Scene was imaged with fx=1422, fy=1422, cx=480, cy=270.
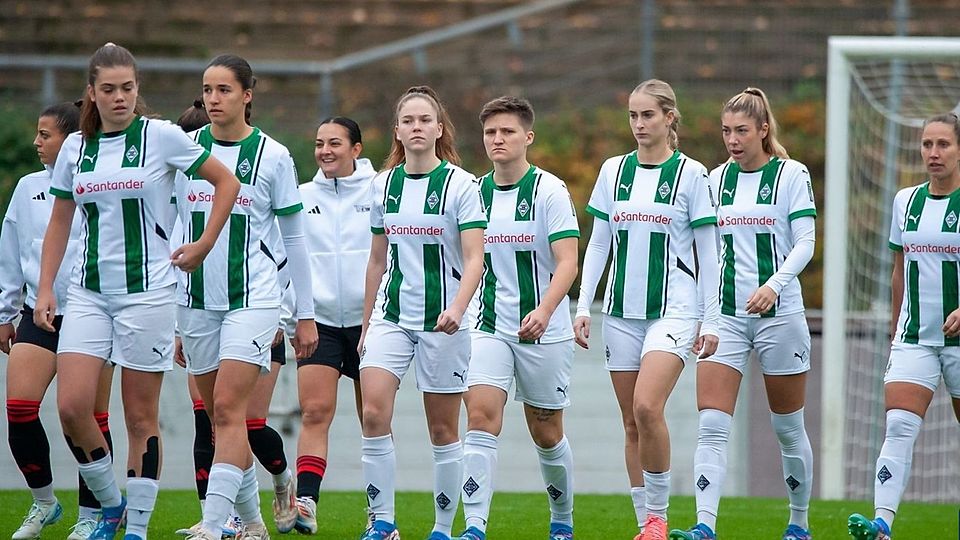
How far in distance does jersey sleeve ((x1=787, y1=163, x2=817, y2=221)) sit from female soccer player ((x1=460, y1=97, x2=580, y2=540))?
1.23 metres

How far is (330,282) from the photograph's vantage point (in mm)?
8547

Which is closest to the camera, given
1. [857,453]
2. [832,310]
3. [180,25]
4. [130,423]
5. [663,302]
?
[130,423]

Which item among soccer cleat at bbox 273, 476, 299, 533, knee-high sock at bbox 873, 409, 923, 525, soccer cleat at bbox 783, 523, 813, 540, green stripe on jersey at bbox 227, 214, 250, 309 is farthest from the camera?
soccer cleat at bbox 273, 476, 299, 533

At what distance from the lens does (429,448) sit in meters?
13.3

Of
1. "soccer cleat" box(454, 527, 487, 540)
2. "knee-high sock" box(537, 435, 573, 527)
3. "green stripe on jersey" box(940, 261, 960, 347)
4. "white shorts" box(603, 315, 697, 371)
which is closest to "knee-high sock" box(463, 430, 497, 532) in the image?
"soccer cleat" box(454, 527, 487, 540)

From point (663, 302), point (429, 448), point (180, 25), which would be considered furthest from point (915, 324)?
point (180, 25)

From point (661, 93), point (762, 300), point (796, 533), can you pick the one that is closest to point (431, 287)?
point (661, 93)

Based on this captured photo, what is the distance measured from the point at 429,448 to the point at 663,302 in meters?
6.51

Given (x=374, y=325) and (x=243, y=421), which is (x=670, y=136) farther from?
(x=243, y=421)

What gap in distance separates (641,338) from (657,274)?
1.12ft

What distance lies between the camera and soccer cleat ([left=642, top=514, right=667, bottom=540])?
7.05 meters

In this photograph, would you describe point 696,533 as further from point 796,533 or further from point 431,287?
point 431,287

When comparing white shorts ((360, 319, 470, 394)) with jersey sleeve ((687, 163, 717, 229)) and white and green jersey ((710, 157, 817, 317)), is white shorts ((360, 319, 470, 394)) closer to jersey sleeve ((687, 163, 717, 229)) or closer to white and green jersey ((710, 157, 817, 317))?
jersey sleeve ((687, 163, 717, 229))

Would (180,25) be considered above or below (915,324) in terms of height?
above
